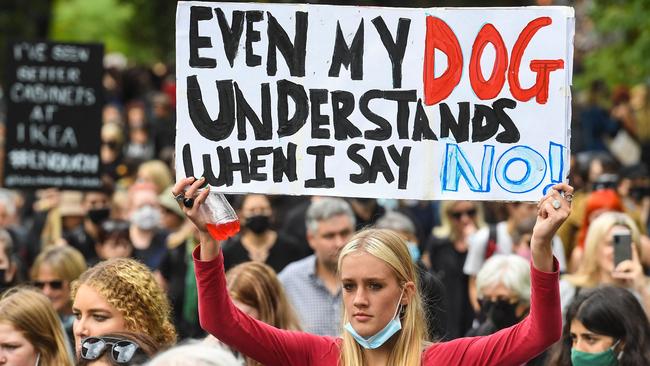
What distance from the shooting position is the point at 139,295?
613 cm

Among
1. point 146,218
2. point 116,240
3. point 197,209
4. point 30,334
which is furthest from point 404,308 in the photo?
point 146,218

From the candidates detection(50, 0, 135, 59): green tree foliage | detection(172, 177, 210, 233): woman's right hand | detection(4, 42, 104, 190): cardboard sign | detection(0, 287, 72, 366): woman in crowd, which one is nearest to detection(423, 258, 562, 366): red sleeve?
detection(172, 177, 210, 233): woman's right hand

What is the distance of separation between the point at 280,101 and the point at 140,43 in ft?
94.0

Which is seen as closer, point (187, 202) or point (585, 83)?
point (187, 202)

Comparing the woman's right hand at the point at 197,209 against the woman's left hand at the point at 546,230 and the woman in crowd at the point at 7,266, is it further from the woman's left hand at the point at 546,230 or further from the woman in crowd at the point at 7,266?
the woman in crowd at the point at 7,266

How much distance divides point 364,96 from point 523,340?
1.30 m

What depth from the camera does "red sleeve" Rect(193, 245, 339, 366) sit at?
521 cm

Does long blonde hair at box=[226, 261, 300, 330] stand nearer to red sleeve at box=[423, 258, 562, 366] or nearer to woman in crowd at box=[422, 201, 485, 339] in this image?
red sleeve at box=[423, 258, 562, 366]

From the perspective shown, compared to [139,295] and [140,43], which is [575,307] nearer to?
[139,295]

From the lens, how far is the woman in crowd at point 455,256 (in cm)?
1036

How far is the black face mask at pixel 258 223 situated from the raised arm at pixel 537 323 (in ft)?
16.7

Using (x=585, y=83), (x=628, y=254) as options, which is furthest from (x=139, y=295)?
(x=585, y=83)

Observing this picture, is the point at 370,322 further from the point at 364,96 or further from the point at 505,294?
the point at 505,294

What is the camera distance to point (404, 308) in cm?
532
